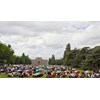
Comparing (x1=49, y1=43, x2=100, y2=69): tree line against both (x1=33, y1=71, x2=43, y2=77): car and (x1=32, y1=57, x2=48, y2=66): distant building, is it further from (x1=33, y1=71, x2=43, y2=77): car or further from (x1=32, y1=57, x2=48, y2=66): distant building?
(x1=33, y1=71, x2=43, y2=77): car

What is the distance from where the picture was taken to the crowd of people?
8953 millimetres

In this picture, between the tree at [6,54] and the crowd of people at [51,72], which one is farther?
the crowd of people at [51,72]

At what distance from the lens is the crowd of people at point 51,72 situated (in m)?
8.95

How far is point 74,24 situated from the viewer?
8.43 m

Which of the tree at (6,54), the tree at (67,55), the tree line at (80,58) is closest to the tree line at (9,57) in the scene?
the tree at (6,54)

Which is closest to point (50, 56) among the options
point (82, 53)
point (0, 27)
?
point (82, 53)

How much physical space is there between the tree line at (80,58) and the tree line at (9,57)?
0.89m

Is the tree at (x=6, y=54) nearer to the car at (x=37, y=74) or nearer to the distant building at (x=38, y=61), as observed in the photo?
the distant building at (x=38, y=61)

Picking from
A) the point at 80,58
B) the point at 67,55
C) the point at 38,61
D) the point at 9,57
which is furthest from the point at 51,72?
the point at 9,57

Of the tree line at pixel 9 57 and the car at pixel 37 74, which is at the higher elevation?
the tree line at pixel 9 57

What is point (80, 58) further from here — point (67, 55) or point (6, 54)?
point (6, 54)

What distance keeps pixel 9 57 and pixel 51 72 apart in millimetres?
1553

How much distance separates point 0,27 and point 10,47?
2.37 feet
